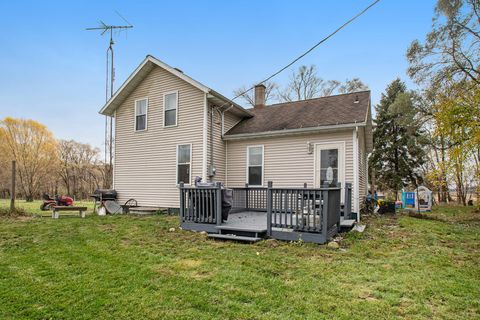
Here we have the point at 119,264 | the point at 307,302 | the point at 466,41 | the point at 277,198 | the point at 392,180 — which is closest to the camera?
the point at 307,302

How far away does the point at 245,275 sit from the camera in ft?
11.7

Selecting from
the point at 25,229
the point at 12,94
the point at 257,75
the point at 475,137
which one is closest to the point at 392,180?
the point at 475,137

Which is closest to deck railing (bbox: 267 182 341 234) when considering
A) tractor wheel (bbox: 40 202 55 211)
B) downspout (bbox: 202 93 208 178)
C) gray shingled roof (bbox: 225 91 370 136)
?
gray shingled roof (bbox: 225 91 370 136)

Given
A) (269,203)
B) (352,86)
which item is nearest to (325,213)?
(269,203)

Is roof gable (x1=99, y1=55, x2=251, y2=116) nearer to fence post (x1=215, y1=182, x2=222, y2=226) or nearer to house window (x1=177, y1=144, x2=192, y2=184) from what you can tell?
house window (x1=177, y1=144, x2=192, y2=184)

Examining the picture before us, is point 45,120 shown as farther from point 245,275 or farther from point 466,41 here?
point 466,41

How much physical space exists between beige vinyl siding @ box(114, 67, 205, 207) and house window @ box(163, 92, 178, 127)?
0.56 ft

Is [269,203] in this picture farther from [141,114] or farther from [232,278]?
[141,114]

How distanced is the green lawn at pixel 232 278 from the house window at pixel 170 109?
5.76 metres

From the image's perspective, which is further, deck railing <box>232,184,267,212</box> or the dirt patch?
deck railing <box>232,184,267,212</box>

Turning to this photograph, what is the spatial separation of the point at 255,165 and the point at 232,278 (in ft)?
21.8

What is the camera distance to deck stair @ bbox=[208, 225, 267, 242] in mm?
5670

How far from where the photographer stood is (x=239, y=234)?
596 centimetres

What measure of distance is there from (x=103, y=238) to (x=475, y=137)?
11.7 m
